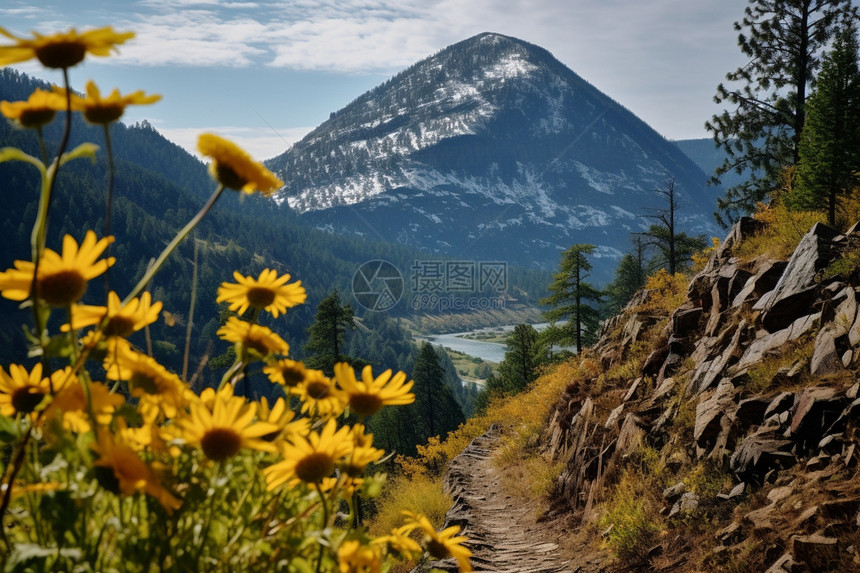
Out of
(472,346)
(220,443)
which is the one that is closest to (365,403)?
(220,443)

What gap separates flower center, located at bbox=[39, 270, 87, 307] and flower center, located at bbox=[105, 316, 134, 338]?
0.18 meters

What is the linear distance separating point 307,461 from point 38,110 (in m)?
0.72

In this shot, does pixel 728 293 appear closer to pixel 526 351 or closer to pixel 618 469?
pixel 618 469

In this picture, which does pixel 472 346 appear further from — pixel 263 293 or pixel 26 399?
pixel 26 399

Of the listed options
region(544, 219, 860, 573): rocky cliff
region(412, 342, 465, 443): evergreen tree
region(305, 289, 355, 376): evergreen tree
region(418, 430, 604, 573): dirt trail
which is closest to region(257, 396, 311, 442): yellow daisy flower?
region(418, 430, 604, 573): dirt trail

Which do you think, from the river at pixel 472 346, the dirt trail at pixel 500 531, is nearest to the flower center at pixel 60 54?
the dirt trail at pixel 500 531

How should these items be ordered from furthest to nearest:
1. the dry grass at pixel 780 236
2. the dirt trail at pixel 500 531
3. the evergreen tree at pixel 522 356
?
the evergreen tree at pixel 522 356
the dry grass at pixel 780 236
the dirt trail at pixel 500 531

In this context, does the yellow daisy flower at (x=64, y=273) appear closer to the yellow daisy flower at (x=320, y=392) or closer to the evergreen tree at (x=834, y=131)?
the yellow daisy flower at (x=320, y=392)

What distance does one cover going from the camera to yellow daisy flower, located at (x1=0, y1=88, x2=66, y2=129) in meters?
0.89

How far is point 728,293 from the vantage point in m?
9.38

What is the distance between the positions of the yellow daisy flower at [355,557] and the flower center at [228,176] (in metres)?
0.67

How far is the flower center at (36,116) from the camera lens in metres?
0.89

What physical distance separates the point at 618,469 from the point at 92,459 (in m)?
8.57

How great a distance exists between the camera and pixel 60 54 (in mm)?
846
